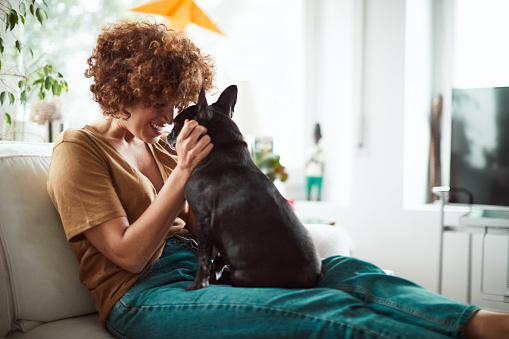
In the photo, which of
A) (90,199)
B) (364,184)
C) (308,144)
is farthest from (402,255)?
(90,199)

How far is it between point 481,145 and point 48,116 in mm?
2417

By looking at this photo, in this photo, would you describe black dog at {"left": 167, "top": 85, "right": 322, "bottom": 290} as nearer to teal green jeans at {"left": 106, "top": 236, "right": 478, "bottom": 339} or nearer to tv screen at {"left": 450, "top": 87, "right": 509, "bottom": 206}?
teal green jeans at {"left": 106, "top": 236, "right": 478, "bottom": 339}

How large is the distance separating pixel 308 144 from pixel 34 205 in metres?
2.50

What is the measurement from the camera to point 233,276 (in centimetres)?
119

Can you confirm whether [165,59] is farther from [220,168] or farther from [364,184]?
[364,184]

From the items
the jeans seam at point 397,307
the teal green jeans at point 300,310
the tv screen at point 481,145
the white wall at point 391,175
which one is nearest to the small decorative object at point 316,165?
the white wall at point 391,175

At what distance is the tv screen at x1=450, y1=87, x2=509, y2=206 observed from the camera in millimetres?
2682

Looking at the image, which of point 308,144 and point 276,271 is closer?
point 276,271

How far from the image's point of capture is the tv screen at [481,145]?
2682 mm

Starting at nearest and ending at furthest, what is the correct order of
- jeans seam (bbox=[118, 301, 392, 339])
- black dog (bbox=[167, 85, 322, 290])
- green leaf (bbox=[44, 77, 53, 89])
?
jeans seam (bbox=[118, 301, 392, 339]) < black dog (bbox=[167, 85, 322, 290]) < green leaf (bbox=[44, 77, 53, 89])

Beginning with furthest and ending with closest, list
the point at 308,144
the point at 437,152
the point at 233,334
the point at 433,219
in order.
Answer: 1. the point at 308,144
2. the point at 437,152
3. the point at 433,219
4. the point at 233,334

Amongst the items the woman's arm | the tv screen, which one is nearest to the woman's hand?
the woman's arm

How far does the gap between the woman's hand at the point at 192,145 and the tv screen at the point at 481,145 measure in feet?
6.45

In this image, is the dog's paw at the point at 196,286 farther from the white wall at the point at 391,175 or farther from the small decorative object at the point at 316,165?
the small decorative object at the point at 316,165
